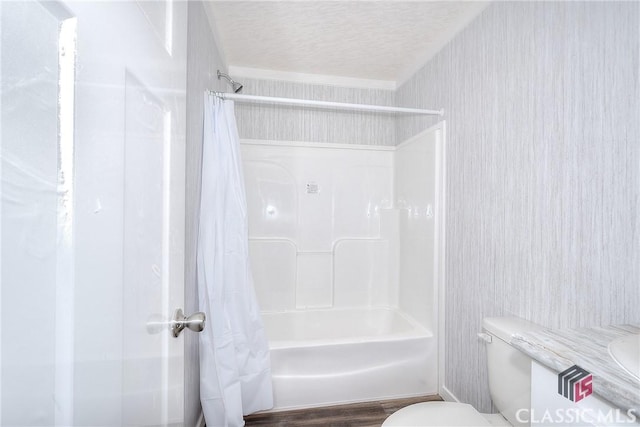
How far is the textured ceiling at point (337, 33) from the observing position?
178 cm

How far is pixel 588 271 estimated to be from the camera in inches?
44.8

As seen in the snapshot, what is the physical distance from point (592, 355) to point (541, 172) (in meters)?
0.83

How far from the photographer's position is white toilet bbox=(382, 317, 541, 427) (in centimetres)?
114

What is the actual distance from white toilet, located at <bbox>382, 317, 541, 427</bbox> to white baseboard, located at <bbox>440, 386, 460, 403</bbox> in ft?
1.91

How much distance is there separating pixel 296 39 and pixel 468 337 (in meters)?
2.28

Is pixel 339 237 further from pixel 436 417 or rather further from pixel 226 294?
pixel 436 417

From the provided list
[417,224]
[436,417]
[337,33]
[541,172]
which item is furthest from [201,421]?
[337,33]

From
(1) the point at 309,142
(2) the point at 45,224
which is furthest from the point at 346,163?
(2) the point at 45,224

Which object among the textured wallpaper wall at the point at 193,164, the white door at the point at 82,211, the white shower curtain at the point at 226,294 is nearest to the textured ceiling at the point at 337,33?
the textured wallpaper wall at the point at 193,164

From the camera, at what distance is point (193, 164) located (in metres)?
1.56

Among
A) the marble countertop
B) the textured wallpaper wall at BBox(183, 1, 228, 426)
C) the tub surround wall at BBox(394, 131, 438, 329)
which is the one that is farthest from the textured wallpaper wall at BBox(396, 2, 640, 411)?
the textured wallpaper wall at BBox(183, 1, 228, 426)

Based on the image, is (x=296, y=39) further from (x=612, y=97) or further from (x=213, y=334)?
(x=213, y=334)

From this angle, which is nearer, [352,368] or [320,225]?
[352,368]

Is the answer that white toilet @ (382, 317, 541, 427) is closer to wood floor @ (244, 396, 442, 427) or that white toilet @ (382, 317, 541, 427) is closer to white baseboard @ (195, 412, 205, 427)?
wood floor @ (244, 396, 442, 427)
